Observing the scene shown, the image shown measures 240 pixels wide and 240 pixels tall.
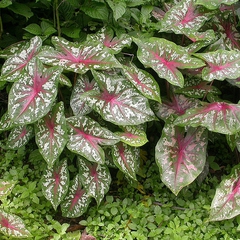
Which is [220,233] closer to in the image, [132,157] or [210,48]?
[132,157]

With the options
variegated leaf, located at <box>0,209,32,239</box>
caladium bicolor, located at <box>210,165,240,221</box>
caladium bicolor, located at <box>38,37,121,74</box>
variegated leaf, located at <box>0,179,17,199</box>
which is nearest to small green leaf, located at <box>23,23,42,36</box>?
caladium bicolor, located at <box>38,37,121,74</box>

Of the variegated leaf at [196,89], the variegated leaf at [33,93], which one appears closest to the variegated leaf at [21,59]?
the variegated leaf at [33,93]

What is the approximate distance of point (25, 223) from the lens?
2.00 m

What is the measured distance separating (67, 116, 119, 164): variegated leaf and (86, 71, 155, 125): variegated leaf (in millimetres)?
75

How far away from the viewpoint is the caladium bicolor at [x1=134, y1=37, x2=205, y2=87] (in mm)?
1967

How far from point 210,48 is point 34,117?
1.03 m

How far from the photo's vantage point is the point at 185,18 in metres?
2.27

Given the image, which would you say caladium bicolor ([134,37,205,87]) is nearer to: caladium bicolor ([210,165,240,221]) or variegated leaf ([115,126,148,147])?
variegated leaf ([115,126,148,147])

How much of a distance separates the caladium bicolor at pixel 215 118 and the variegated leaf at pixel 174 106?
0.71 feet

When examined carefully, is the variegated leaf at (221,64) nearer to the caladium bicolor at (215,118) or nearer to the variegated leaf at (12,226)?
the caladium bicolor at (215,118)

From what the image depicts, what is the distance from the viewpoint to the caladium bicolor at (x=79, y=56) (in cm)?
195

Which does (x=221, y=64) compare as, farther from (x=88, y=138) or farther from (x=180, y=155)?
(x=88, y=138)

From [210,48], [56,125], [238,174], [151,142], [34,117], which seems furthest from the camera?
[151,142]

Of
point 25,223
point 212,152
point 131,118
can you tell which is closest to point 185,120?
point 131,118
